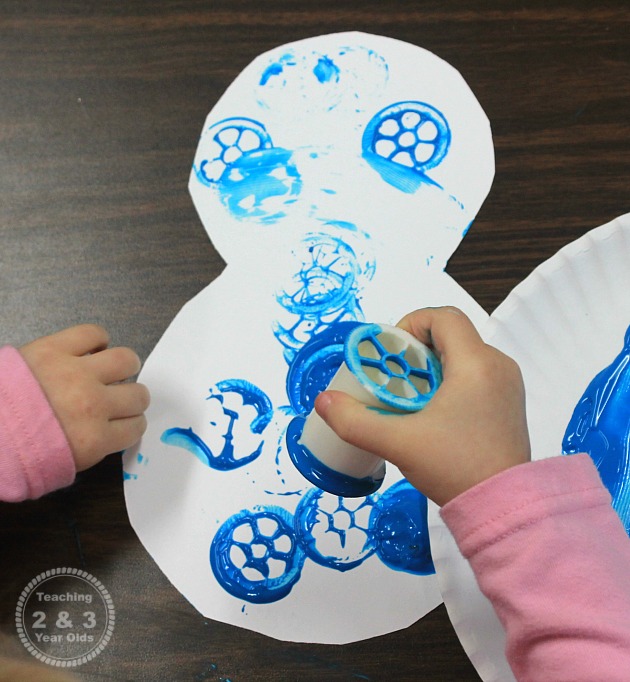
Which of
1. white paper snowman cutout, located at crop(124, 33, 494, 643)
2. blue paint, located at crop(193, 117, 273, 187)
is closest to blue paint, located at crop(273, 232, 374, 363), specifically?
white paper snowman cutout, located at crop(124, 33, 494, 643)

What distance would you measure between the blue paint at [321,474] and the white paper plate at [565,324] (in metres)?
0.15

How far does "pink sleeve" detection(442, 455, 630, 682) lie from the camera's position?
1.44ft

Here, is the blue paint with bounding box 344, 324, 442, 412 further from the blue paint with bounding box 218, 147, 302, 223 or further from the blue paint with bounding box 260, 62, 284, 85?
the blue paint with bounding box 260, 62, 284, 85

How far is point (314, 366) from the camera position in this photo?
637mm

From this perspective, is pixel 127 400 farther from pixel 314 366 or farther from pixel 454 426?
pixel 454 426

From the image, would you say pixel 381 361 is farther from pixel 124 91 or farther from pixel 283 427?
pixel 124 91

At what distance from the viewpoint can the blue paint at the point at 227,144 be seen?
68 cm

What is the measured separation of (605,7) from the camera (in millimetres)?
713

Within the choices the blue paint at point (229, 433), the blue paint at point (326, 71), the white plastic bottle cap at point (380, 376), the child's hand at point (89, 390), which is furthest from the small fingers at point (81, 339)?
the blue paint at point (326, 71)

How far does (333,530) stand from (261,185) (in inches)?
12.9

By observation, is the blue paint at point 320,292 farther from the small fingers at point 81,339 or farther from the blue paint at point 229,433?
the small fingers at point 81,339

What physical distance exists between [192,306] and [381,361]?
9.7 inches

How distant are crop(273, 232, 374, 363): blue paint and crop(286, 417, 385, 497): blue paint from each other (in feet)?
0.24

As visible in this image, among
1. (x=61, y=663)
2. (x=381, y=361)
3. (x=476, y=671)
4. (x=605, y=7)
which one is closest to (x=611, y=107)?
(x=605, y=7)
